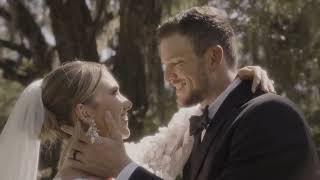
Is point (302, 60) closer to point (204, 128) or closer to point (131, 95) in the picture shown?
point (131, 95)

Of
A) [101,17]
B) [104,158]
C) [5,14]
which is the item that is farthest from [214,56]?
[5,14]

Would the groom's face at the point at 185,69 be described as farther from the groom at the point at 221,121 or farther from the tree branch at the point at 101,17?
the tree branch at the point at 101,17

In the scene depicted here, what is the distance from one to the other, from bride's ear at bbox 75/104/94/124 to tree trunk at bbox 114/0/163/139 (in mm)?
4584

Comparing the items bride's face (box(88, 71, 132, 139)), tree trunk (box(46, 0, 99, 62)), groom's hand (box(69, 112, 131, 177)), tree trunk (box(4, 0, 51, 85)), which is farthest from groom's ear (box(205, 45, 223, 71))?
tree trunk (box(4, 0, 51, 85))

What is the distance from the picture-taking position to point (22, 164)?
118 inches

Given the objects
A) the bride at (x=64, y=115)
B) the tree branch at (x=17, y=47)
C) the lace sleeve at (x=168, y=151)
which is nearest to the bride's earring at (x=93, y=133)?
the bride at (x=64, y=115)

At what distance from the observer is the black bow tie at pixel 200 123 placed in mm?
2908

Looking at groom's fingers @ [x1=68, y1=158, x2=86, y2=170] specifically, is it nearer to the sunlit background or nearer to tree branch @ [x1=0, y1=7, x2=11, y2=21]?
the sunlit background

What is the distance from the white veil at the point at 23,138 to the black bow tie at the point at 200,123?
59cm

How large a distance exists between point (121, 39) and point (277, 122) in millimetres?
5313

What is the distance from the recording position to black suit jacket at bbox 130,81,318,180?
2.57m

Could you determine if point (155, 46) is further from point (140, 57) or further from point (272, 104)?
point (272, 104)

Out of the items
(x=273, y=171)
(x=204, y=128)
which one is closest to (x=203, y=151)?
(x=204, y=128)

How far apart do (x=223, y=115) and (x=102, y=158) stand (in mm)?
489
